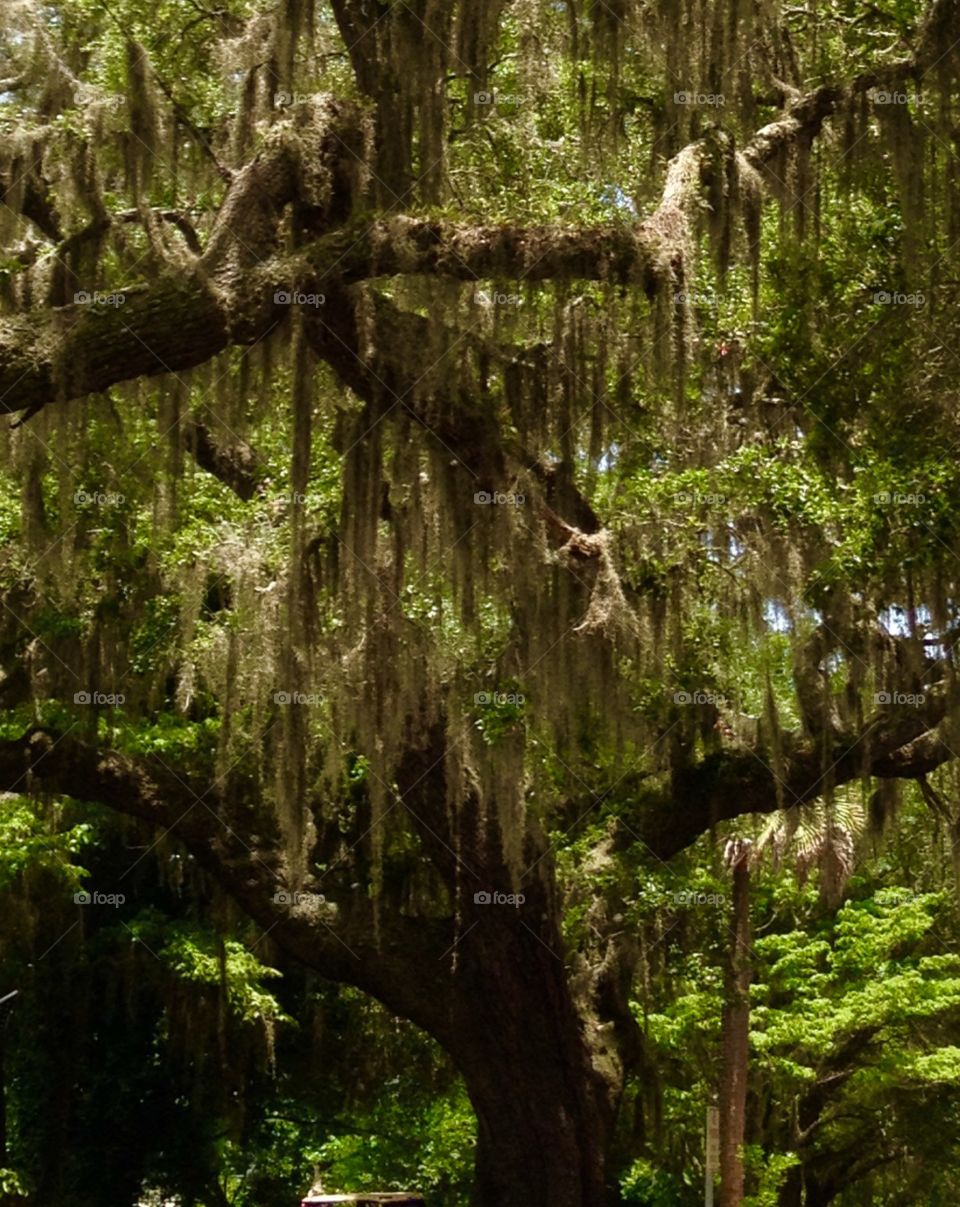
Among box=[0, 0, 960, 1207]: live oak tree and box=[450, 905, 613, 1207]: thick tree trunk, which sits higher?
box=[0, 0, 960, 1207]: live oak tree

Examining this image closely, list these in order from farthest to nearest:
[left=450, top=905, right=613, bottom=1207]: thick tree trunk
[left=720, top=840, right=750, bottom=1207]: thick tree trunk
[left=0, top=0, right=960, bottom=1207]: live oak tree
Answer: [left=720, top=840, right=750, bottom=1207]: thick tree trunk < [left=450, top=905, right=613, bottom=1207]: thick tree trunk < [left=0, top=0, right=960, bottom=1207]: live oak tree

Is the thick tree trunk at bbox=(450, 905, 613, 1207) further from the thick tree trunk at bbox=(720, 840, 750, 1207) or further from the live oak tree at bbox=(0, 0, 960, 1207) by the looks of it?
the thick tree trunk at bbox=(720, 840, 750, 1207)

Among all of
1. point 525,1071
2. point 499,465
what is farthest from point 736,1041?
point 499,465

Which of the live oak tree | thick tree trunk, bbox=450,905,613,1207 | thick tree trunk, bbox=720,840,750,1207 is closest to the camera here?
the live oak tree

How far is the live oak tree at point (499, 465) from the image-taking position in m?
11.0

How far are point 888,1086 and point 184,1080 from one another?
→ 22.9ft

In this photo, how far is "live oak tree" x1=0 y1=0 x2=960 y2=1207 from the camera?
11000 millimetres

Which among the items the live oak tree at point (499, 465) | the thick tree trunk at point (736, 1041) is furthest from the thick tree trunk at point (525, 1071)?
the thick tree trunk at point (736, 1041)

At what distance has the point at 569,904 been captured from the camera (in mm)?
14516

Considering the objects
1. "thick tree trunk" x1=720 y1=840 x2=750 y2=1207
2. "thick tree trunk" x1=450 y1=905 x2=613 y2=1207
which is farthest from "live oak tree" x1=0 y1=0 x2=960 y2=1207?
"thick tree trunk" x1=720 y1=840 x2=750 y2=1207

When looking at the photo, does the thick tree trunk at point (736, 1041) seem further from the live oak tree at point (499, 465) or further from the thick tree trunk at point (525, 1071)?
the thick tree trunk at point (525, 1071)

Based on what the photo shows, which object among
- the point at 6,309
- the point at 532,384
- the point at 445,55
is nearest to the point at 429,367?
the point at 532,384

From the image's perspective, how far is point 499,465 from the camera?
1119cm

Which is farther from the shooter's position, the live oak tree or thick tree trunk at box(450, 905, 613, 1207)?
thick tree trunk at box(450, 905, 613, 1207)
